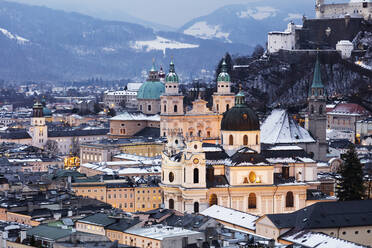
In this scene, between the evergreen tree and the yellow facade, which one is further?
the yellow facade

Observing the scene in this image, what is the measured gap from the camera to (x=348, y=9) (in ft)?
566

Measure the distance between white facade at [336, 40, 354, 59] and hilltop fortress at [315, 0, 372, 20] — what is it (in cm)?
789

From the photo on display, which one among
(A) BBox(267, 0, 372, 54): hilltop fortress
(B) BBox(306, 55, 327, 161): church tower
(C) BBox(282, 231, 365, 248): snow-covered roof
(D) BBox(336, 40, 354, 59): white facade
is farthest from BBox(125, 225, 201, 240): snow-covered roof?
(A) BBox(267, 0, 372, 54): hilltop fortress

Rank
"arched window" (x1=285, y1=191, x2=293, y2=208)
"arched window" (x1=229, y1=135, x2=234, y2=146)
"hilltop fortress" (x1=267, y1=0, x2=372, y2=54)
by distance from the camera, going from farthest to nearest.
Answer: "hilltop fortress" (x1=267, y1=0, x2=372, y2=54), "arched window" (x1=229, y1=135, x2=234, y2=146), "arched window" (x1=285, y1=191, x2=293, y2=208)

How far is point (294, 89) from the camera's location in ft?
542

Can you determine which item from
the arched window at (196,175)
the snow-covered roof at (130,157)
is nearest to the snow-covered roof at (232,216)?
the arched window at (196,175)

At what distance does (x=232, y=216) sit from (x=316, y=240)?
12.2 metres

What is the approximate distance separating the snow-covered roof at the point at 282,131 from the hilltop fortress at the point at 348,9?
73.5 meters

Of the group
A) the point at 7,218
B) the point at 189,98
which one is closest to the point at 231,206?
the point at 7,218

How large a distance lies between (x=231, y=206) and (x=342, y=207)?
45.4 ft

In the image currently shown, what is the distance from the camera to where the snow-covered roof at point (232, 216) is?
69.8 m

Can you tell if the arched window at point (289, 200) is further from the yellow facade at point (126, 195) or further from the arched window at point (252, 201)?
the yellow facade at point (126, 195)

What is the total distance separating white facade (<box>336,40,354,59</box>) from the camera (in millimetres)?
163125

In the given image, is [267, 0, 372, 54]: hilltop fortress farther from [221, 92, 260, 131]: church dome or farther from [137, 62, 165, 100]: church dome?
[221, 92, 260, 131]: church dome
